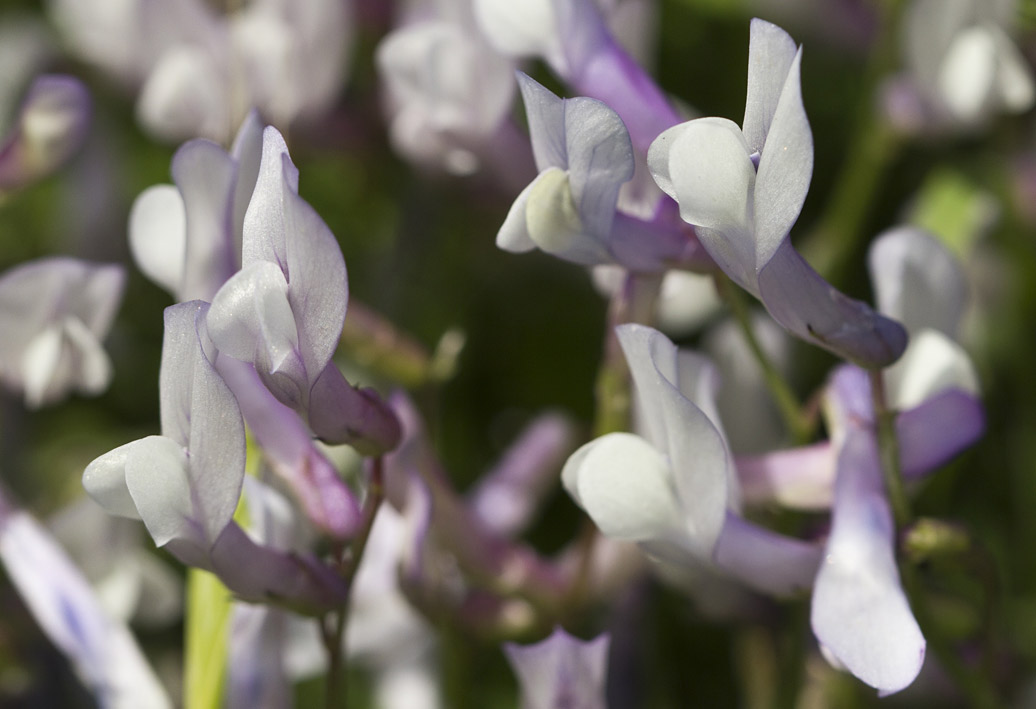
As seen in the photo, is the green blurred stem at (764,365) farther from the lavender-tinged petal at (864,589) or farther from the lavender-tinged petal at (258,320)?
the lavender-tinged petal at (258,320)

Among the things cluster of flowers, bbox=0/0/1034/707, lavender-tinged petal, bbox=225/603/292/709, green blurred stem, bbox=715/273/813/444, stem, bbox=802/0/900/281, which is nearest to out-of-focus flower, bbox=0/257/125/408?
cluster of flowers, bbox=0/0/1034/707

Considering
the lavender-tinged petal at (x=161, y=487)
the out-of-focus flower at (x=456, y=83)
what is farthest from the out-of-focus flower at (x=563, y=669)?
the out-of-focus flower at (x=456, y=83)

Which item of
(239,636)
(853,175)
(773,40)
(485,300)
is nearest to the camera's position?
(773,40)

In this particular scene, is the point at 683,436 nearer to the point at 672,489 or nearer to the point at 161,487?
the point at 672,489

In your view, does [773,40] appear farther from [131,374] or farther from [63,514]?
[131,374]

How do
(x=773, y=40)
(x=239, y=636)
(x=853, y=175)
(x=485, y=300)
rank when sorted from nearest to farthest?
(x=773, y=40)
(x=239, y=636)
(x=853, y=175)
(x=485, y=300)

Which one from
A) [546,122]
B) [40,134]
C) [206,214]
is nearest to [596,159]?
[546,122]

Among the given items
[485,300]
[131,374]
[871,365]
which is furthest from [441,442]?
[871,365]
